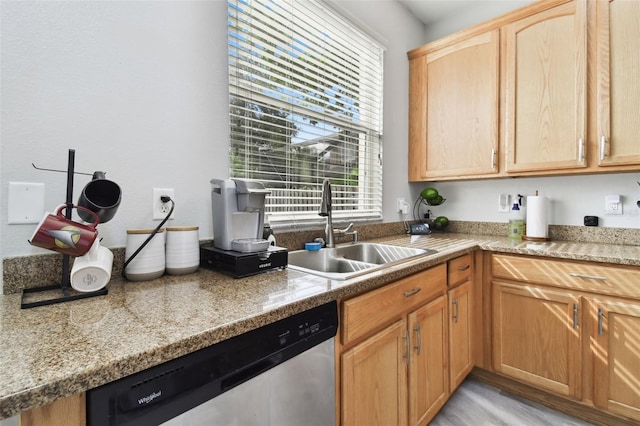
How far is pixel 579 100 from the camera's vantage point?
5.63 feet

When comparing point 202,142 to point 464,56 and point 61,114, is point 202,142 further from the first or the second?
point 464,56

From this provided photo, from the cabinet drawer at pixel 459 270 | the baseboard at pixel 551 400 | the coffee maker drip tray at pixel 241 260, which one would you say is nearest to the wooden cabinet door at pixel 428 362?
the cabinet drawer at pixel 459 270

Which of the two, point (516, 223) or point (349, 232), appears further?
point (516, 223)

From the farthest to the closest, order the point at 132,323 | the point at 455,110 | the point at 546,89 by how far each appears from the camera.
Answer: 1. the point at 455,110
2. the point at 546,89
3. the point at 132,323

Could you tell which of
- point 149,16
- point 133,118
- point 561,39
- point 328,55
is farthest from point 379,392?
point 561,39

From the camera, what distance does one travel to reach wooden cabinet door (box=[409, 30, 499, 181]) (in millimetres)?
2043

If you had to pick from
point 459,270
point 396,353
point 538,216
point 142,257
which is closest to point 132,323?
point 142,257

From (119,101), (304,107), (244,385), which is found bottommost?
(244,385)

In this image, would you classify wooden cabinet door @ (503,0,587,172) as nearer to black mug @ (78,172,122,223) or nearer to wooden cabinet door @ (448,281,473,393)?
wooden cabinet door @ (448,281,473,393)

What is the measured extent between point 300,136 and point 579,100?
160 cm

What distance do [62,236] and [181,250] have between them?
1.13 feet

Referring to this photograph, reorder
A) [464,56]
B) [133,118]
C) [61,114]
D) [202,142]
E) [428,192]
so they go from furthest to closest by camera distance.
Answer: [428,192] < [464,56] < [202,142] < [133,118] < [61,114]

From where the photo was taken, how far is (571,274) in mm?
1540

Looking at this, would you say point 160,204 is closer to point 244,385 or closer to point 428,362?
point 244,385
